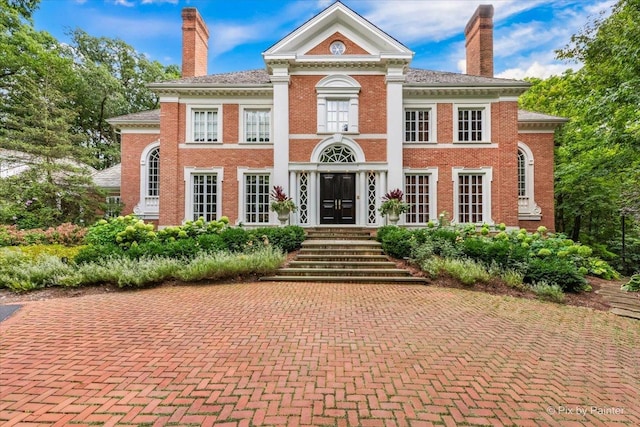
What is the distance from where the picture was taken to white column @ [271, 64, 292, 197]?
12.8m

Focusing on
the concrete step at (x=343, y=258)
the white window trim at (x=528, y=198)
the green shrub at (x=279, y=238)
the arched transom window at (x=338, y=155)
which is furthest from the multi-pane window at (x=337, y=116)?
the white window trim at (x=528, y=198)

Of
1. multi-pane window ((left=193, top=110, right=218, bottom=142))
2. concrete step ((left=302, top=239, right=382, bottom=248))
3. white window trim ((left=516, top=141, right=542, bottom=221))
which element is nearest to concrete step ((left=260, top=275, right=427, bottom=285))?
concrete step ((left=302, top=239, right=382, bottom=248))

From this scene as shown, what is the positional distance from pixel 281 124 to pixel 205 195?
15.5 ft

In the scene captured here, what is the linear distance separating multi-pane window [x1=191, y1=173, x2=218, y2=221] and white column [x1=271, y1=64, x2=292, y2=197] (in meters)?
3.07

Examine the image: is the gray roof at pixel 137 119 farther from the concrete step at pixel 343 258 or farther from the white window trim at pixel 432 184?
the white window trim at pixel 432 184

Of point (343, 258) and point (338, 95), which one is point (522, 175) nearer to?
point (338, 95)

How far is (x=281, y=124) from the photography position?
12883 mm

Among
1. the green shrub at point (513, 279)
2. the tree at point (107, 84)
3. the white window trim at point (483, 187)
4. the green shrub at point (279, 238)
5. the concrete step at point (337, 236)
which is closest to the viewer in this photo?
the green shrub at point (513, 279)

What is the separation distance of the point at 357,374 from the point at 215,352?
1.78 meters

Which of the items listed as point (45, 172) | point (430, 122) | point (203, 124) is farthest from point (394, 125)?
point (45, 172)

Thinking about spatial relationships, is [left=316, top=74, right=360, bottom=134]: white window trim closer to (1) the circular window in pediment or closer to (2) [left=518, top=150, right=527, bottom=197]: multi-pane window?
(1) the circular window in pediment

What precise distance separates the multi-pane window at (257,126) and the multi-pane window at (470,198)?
29.7ft

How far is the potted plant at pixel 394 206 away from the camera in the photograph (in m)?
12.1

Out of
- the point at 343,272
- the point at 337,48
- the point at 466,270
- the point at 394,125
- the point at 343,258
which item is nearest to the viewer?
the point at 466,270
